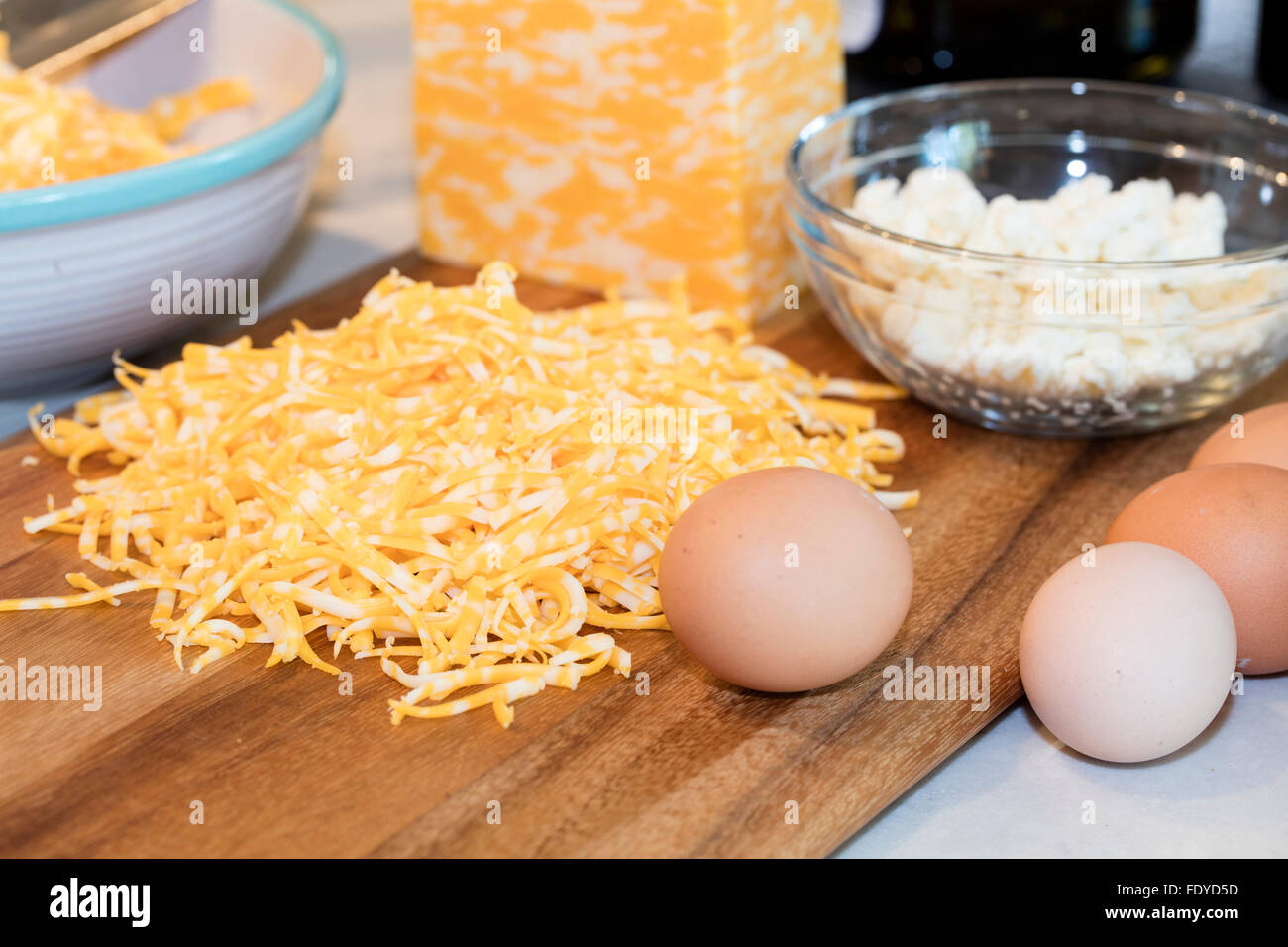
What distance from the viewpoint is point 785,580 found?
0.84m

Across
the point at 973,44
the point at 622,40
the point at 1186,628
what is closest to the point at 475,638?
the point at 1186,628

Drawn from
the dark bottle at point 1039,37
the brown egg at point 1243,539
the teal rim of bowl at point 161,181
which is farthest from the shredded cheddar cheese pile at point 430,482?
the dark bottle at point 1039,37

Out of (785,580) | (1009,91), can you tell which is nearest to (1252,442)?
(785,580)

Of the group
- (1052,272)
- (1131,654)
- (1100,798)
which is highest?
(1052,272)

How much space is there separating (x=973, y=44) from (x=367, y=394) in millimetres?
978

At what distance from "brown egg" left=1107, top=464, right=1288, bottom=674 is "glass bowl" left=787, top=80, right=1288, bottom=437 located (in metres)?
0.21

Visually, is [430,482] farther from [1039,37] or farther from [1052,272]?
[1039,37]

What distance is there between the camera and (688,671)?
37.5 inches

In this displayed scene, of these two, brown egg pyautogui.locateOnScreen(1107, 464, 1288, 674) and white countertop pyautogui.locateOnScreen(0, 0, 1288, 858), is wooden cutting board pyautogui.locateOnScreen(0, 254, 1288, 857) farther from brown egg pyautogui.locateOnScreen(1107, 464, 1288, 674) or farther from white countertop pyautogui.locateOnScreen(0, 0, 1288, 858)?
brown egg pyautogui.locateOnScreen(1107, 464, 1288, 674)

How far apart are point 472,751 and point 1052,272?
583 mm

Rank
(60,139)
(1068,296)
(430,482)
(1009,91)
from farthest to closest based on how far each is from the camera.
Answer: (1009,91), (60,139), (1068,296), (430,482)

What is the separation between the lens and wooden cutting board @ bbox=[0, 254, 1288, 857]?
81cm

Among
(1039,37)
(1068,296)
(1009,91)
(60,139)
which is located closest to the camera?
(1068,296)

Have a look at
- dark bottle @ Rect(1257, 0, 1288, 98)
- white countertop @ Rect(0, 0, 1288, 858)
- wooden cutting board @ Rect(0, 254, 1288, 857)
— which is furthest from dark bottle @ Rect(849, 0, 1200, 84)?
white countertop @ Rect(0, 0, 1288, 858)
